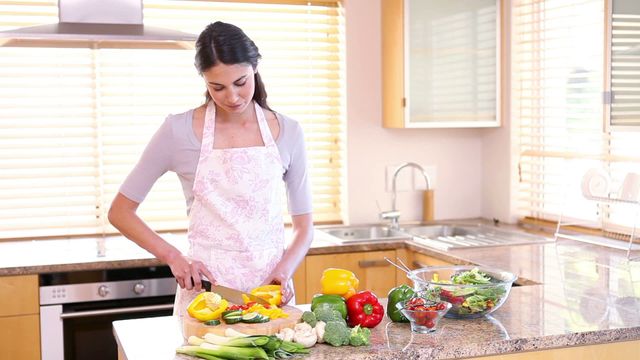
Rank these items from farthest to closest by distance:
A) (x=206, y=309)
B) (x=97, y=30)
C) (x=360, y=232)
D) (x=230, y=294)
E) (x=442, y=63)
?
(x=360, y=232), (x=442, y=63), (x=97, y=30), (x=230, y=294), (x=206, y=309)

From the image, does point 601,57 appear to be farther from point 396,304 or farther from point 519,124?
point 396,304

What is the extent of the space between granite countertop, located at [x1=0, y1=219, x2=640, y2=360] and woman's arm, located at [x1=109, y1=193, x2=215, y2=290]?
174 mm

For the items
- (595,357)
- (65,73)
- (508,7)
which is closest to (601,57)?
(508,7)

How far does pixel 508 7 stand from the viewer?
4453 millimetres

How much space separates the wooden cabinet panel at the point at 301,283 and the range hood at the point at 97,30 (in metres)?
1.07

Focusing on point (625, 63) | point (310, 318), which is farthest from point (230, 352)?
point (625, 63)

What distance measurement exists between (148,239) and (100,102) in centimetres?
175

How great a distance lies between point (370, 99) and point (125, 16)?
153 centimetres

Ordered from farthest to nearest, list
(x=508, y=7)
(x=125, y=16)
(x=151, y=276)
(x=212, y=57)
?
(x=508, y=7) < (x=151, y=276) < (x=125, y=16) < (x=212, y=57)

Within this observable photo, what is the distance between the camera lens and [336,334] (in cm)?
210

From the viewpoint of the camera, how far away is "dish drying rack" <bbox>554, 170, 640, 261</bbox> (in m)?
3.49

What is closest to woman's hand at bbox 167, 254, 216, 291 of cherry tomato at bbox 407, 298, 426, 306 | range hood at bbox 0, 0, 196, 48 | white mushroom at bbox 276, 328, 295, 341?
white mushroom at bbox 276, 328, 295, 341

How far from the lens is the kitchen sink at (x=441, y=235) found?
3953 millimetres

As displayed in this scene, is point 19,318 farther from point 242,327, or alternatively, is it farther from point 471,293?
point 471,293
